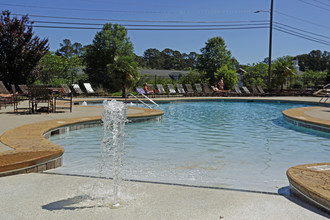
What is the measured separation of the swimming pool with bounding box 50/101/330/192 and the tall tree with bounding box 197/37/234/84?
26.5m

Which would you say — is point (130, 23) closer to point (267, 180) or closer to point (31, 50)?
point (31, 50)

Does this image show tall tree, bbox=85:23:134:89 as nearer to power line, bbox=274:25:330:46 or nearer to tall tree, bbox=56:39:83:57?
power line, bbox=274:25:330:46

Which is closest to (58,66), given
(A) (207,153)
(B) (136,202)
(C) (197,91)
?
(C) (197,91)

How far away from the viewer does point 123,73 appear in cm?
2030

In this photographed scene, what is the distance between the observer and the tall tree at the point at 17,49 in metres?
17.1

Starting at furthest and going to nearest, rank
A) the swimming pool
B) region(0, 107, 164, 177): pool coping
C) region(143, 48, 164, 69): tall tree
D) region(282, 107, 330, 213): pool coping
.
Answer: region(143, 48, 164, 69): tall tree < the swimming pool < region(0, 107, 164, 177): pool coping < region(282, 107, 330, 213): pool coping

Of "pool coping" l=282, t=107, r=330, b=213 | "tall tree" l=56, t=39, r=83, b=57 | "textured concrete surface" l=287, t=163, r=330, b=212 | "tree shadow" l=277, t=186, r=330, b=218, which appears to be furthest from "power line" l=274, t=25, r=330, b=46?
"tall tree" l=56, t=39, r=83, b=57

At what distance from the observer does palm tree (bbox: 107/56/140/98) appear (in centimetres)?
2028

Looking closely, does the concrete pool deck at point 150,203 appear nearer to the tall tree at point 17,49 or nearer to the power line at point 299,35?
the tall tree at point 17,49

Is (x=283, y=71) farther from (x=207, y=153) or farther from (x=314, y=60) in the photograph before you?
(x=314, y=60)

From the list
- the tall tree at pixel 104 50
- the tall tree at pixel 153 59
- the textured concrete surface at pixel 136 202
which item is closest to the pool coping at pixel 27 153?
the textured concrete surface at pixel 136 202

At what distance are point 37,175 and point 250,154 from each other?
3.63 meters

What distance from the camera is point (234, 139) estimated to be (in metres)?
6.82

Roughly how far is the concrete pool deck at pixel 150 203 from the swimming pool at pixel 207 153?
31.4 inches
